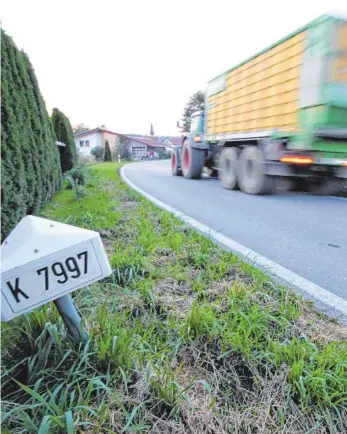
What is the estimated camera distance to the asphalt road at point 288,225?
9.30 ft

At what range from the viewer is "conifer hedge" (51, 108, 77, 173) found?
9.56 metres

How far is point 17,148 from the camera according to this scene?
3.10 m

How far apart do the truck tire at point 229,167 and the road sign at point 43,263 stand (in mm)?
7179

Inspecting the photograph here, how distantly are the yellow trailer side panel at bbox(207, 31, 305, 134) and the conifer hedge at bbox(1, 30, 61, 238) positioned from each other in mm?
4442

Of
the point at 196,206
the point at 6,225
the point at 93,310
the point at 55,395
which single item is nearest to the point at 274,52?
the point at 196,206

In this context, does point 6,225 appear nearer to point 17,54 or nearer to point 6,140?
point 6,140

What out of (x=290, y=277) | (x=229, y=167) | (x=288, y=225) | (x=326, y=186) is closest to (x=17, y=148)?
(x=290, y=277)

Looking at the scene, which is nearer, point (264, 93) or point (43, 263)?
point (43, 263)

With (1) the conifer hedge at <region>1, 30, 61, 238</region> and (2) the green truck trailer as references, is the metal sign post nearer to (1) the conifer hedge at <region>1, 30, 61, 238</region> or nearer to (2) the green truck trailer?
(1) the conifer hedge at <region>1, 30, 61, 238</region>

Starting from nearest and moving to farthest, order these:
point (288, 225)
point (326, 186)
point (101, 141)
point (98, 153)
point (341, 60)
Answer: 1. point (288, 225)
2. point (341, 60)
3. point (326, 186)
4. point (98, 153)
5. point (101, 141)

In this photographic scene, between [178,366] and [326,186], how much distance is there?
7311 millimetres

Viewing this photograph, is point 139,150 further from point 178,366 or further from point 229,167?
point 178,366

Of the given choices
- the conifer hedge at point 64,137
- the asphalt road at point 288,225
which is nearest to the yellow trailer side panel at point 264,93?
the asphalt road at point 288,225

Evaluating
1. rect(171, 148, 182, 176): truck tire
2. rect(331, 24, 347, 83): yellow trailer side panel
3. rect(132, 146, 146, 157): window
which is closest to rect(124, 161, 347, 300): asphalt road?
rect(331, 24, 347, 83): yellow trailer side panel
